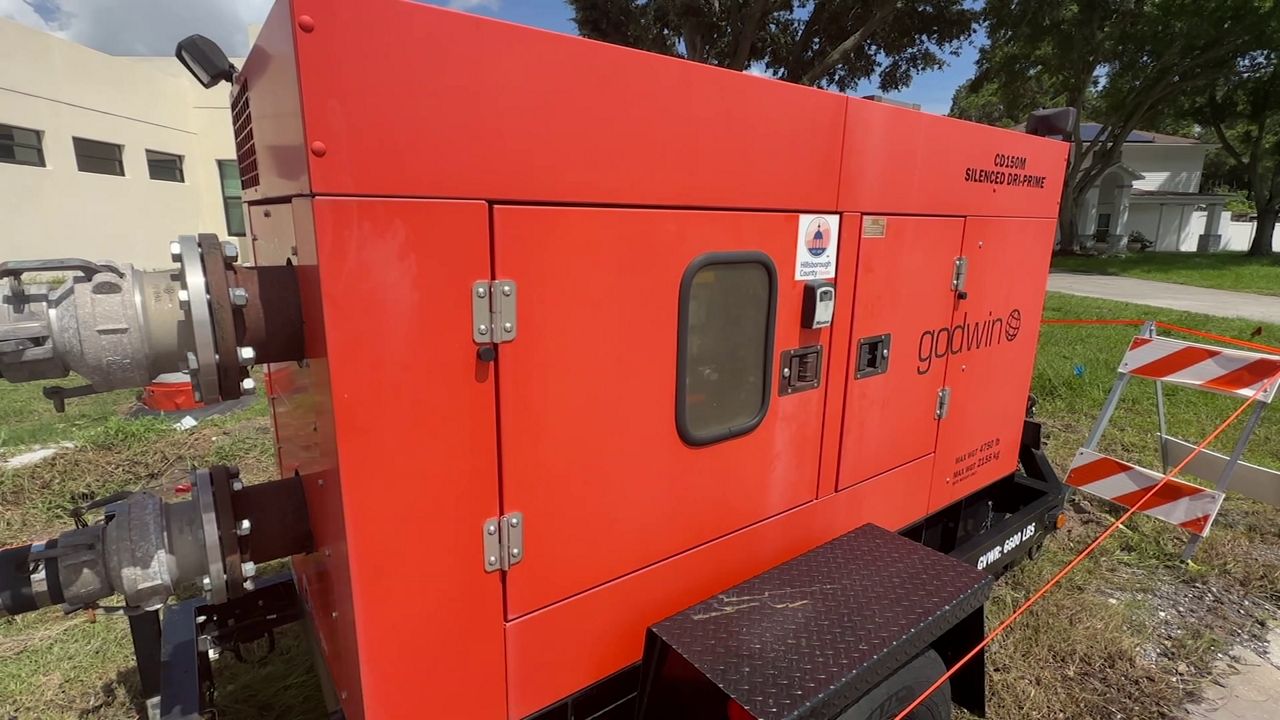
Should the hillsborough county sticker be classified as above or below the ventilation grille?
below

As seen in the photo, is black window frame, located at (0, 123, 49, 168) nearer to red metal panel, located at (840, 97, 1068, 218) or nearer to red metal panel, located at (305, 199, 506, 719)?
red metal panel, located at (305, 199, 506, 719)

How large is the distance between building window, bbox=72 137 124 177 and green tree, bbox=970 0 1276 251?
2224 cm

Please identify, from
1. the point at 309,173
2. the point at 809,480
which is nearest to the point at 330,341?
the point at 309,173

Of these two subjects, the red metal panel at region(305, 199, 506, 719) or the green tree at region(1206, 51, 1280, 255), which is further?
the green tree at region(1206, 51, 1280, 255)

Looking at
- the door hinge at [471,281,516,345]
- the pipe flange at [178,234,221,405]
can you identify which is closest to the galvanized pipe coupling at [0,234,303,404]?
the pipe flange at [178,234,221,405]

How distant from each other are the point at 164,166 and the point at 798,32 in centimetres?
1807

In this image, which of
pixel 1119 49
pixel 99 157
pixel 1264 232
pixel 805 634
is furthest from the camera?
pixel 1264 232

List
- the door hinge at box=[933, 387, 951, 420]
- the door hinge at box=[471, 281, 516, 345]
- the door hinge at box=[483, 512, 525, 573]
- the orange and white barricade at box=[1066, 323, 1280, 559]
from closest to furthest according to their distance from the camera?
the door hinge at box=[471, 281, 516, 345] < the door hinge at box=[483, 512, 525, 573] < the door hinge at box=[933, 387, 951, 420] < the orange and white barricade at box=[1066, 323, 1280, 559]

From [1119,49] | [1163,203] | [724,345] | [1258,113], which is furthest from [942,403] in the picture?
[1163,203]

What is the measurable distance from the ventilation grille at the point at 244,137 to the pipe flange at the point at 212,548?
0.89m

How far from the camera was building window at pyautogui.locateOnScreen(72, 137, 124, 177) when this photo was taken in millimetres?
17156

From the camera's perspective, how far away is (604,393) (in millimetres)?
1625

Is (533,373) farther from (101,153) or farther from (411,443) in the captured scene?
(101,153)

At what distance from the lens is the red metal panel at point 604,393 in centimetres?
147
